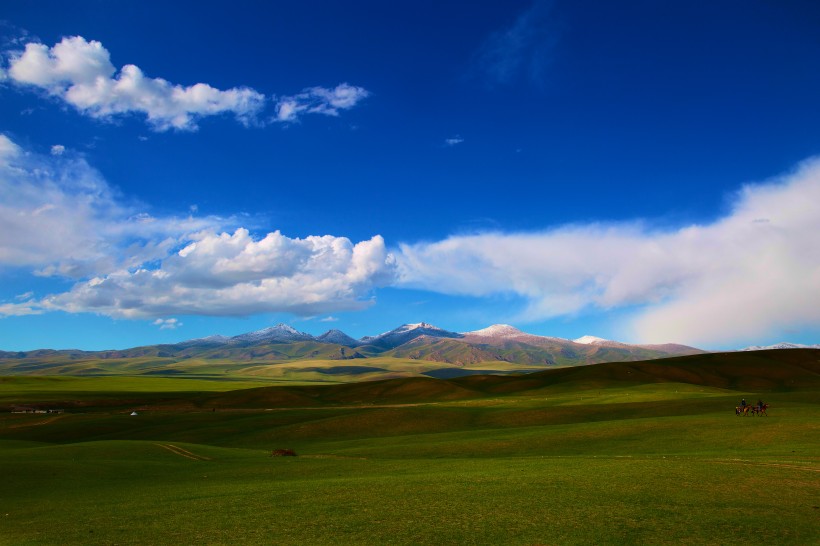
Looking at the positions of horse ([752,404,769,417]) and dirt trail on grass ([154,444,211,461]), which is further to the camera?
horse ([752,404,769,417])

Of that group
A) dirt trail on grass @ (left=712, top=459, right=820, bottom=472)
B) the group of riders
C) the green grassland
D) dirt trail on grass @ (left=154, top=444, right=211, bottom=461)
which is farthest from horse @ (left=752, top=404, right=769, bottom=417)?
dirt trail on grass @ (left=154, top=444, right=211, bottom=461)

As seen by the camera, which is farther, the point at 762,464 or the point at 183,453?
the point at 183,453

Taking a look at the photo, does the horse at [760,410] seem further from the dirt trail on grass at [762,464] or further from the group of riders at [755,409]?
the dirt trail on grass at [762,464]

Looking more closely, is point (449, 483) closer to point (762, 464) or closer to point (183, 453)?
point (762, 464)

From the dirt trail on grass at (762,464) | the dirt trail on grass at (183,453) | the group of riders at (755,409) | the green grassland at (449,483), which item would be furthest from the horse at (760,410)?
the dirt trail on grass at (183,453)

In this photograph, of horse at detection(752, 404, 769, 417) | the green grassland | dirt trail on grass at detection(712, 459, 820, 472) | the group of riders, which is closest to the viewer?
the green grassland

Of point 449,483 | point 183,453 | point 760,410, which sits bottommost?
point 183,453

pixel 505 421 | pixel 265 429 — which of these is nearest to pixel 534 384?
pixel 505 421

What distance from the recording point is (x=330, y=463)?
131 ft

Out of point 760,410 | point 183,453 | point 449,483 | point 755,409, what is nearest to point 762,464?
point 449,483

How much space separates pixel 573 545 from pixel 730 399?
224 feet

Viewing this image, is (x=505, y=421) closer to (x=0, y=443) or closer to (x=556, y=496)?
(x=556, y=496)

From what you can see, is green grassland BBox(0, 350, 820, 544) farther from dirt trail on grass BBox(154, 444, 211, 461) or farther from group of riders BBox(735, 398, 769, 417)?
group of riders BBox(735, 398, 769, 417)

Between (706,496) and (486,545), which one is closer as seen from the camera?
(486,545)
